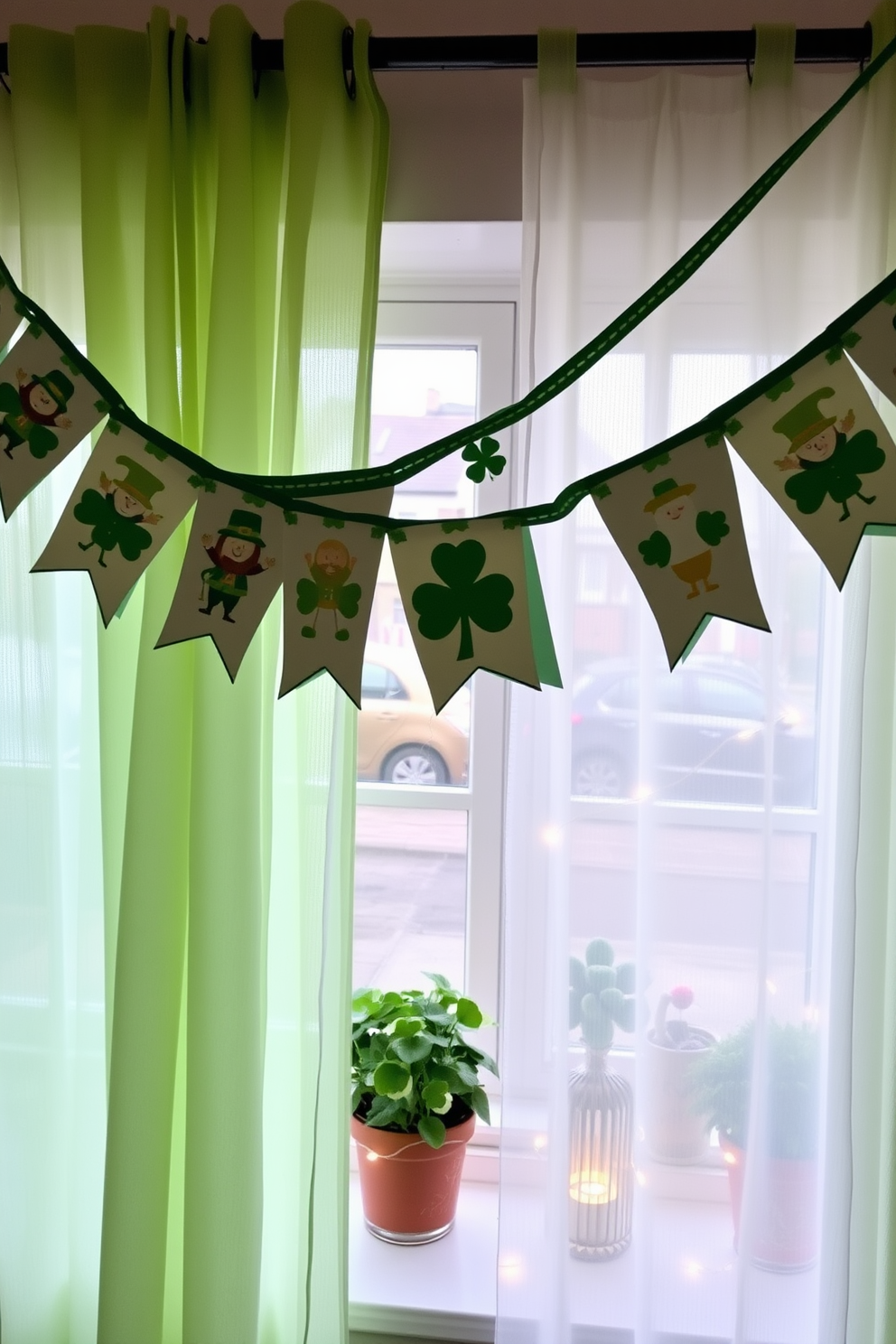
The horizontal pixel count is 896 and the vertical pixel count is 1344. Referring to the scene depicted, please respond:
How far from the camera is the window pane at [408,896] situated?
5.74 feet

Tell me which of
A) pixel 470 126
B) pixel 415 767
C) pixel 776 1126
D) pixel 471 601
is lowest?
pixel 776 1126

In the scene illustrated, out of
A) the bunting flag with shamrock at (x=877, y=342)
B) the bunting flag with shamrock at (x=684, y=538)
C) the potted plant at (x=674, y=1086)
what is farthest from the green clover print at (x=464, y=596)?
the potted plant at (x=674, y=1086)

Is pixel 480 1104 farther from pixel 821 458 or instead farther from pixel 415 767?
pixel 821 458

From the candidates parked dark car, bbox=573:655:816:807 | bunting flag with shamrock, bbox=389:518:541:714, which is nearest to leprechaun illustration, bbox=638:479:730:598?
bunting flag with shamrock, bbox=389:518:541:714

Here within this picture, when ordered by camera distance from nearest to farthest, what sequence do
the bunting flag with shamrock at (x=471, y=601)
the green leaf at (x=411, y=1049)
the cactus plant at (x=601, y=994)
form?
the bunting flag with shamrock at (x=471, y=601) < the cactus plant at (x=601, y=994) < the green leaf at (x=411, y=1049)

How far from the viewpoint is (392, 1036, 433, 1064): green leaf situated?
4.75 feet

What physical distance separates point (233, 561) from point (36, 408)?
0.25 metres

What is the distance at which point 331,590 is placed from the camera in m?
1.04

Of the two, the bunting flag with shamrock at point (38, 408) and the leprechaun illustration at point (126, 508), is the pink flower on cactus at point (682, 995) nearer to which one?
the leprechaun illustration at point (126, 508)

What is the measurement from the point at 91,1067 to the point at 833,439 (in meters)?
1.16

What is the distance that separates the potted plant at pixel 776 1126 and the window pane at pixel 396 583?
2.01ft

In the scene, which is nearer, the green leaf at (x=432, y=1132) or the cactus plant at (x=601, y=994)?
the cactus plant at (x=601, y=994)

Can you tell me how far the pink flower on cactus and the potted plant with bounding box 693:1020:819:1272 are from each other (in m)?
0.06

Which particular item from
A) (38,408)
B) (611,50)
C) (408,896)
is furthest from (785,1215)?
(611,50)
